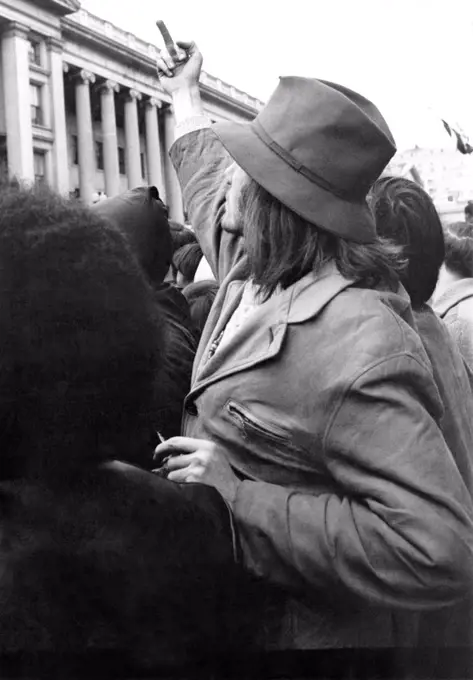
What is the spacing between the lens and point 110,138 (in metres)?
2.61

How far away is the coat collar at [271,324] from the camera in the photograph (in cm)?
114

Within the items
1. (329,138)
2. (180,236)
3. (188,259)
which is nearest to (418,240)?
(329,138)

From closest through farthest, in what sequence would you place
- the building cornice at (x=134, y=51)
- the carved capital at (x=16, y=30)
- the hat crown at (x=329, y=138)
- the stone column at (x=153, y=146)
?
1. the hat crown at (x=329, y=138)
2. the building cornice at (x=134, y=51)
3. the carved capital at (x=16, y=30)
4. the stone column at (x=153, y=146)

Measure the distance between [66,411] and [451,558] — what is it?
483mm

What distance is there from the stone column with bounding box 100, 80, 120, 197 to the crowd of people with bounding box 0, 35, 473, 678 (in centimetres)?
94

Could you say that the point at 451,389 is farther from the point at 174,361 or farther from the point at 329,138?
the point at 329,138

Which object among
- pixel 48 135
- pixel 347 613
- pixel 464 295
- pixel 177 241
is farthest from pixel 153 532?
pixel 177 241

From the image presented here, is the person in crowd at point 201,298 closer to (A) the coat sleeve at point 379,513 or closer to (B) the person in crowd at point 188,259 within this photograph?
(B) the person in crowd at point 188,259

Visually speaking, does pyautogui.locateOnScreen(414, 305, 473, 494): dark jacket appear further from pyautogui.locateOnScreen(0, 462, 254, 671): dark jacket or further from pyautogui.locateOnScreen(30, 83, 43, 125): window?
pyautogui.locateOnScreen(30, 83, 43, 125): window

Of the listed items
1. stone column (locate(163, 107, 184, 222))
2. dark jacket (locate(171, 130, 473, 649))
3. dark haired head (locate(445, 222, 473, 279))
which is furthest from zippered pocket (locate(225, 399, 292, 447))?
dark haired head (locate(445, 222, 473, 279))

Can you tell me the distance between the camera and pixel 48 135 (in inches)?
83.6

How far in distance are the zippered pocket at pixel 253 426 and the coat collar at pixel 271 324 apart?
0.05 meters

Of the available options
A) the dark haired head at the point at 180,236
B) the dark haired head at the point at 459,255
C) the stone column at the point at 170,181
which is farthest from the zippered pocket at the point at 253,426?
the dark haired head at the point at 180,236

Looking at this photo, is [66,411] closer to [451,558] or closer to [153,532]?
[153,532]
